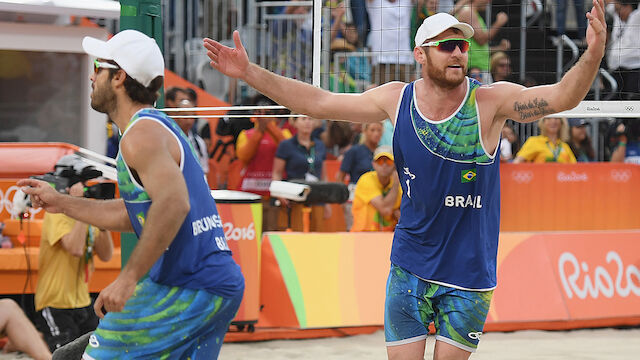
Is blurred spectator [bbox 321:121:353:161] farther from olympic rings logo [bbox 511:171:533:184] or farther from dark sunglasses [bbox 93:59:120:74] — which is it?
dark sunglasses [bbox 93:59:120:74]

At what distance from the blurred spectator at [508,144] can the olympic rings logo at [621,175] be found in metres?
1.31

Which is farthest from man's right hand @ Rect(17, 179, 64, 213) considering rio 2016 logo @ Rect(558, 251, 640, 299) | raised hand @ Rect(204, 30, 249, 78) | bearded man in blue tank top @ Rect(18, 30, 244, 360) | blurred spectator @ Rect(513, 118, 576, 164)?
blurred spectator @ Rect(513, 118, 576, 164)

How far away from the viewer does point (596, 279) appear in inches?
336

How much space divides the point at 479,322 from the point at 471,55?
7.17 meters

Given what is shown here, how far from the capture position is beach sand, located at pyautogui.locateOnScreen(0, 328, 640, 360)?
7.31m

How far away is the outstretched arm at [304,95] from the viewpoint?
14.7 ft

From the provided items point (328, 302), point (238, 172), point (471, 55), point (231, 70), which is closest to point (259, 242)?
point (328, 302)

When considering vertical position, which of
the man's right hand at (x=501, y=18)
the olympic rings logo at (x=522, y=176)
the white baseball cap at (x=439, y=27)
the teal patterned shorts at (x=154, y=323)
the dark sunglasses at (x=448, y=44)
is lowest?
the teal patterned shorts at (x=154, y=323)

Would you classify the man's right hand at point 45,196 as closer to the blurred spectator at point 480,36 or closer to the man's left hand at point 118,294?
the man's left hand at point 118,294

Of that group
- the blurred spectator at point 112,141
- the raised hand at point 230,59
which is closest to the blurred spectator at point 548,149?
the blurred spectator at point 112,141

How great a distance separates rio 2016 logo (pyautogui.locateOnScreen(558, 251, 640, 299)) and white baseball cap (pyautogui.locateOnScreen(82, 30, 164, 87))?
18.8 ft

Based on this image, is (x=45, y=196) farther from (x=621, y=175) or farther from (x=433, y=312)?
(x=621, y=175)

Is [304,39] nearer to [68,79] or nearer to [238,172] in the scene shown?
[238,172]

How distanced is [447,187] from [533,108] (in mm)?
510
